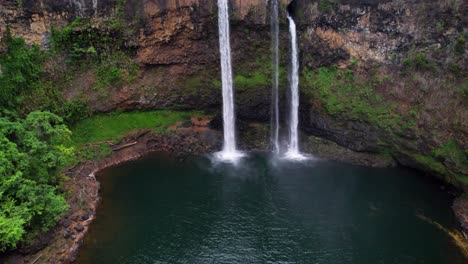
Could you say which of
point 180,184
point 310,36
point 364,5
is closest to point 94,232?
point 180,184

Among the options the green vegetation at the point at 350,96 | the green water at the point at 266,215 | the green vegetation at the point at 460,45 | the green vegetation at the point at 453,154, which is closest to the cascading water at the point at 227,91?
the green water at the point at 266,215

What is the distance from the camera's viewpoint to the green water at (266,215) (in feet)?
84.7

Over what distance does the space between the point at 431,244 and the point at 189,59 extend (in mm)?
24600

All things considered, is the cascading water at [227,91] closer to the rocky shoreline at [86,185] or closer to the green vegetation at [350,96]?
the rocky shoreline at [86,185]

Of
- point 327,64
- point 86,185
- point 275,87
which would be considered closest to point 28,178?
point 86,185

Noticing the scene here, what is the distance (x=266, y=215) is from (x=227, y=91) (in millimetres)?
13901

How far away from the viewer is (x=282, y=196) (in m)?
31.4

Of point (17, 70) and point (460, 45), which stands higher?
point (460, 45)

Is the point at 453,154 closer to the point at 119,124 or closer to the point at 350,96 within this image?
the point at 350,96

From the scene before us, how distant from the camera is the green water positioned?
2583cm

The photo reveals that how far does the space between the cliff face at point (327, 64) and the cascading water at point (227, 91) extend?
2.19ft

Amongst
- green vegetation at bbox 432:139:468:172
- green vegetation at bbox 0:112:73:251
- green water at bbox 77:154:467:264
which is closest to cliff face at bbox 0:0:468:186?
green vegetation at bbox 432:139:468:172

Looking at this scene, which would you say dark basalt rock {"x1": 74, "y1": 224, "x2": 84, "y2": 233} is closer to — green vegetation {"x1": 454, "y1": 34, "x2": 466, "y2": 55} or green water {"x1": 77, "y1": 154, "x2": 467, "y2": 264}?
green water {"x1": 77, "y1": 154, "x2": 467, "y2": 264}

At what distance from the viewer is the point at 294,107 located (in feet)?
127
